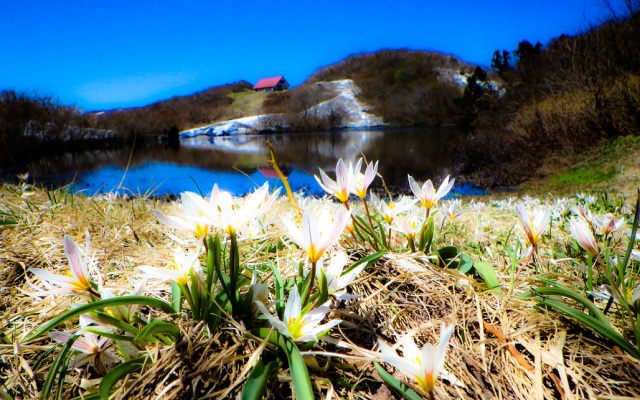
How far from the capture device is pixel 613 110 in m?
9.50

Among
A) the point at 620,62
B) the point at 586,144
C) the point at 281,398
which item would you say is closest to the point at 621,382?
the point at 281,398

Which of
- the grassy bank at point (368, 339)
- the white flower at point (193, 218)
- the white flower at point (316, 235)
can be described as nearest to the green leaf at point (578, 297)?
the grassy bank at point (368, 339)

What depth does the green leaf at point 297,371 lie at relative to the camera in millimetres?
571

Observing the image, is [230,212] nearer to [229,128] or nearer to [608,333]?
[608,333]

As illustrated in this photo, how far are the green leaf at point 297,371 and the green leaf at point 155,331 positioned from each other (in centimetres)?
24

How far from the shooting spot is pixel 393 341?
0.85 metres

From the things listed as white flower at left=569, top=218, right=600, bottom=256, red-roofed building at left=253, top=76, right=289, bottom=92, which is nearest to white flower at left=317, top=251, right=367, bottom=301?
white flower at left=569, top=218, right=600, bottom=256

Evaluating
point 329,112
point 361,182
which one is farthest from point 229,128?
point 361,182

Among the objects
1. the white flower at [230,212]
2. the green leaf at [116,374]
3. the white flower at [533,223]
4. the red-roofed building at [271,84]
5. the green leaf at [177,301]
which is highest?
the red-roofed building at [271,84]

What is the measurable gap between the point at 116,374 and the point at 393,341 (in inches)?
26.2

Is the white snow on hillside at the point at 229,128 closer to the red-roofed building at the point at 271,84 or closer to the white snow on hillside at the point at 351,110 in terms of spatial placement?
the white snow on hillside at the point at 351,110

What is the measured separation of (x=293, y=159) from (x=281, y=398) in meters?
23.2

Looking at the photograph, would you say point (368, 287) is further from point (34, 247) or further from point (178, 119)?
point (178, 119)

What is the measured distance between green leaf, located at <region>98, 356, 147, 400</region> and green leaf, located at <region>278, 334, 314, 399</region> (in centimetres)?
32
